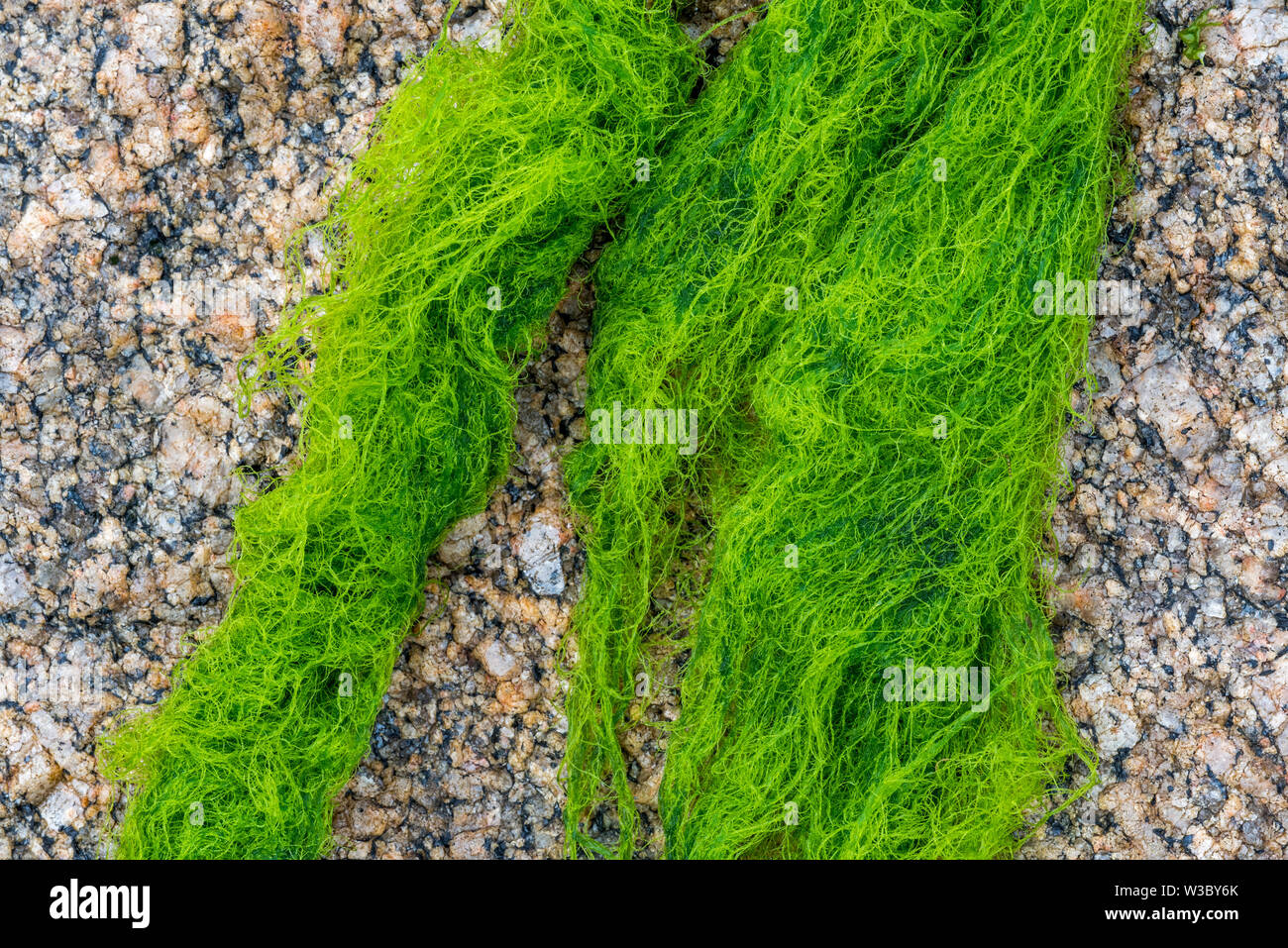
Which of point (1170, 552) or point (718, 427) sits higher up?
point (718, 427)

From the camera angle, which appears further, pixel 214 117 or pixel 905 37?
pixel 214 117

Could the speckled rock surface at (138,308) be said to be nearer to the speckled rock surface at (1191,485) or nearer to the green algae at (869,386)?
the green algae at (869,386)

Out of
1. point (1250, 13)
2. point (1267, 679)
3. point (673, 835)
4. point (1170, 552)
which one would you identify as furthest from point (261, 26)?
point (1267, 679)

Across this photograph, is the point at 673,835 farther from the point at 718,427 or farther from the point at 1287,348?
the point at 1287,348

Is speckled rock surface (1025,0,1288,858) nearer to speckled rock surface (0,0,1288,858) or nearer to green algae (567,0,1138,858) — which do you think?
speckled rock surface (0,0,1288,858)

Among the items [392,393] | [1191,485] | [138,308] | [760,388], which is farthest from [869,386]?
[138,308]

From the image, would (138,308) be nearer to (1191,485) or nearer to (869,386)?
(869,386)

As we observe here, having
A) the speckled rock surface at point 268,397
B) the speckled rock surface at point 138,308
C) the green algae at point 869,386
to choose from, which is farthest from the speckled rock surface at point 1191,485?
the speckled rock surface at point 138,308

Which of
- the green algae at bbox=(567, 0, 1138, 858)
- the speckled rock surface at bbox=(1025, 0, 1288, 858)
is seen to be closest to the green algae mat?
the green algae at bbox=(567, 0, 1138, 858)
